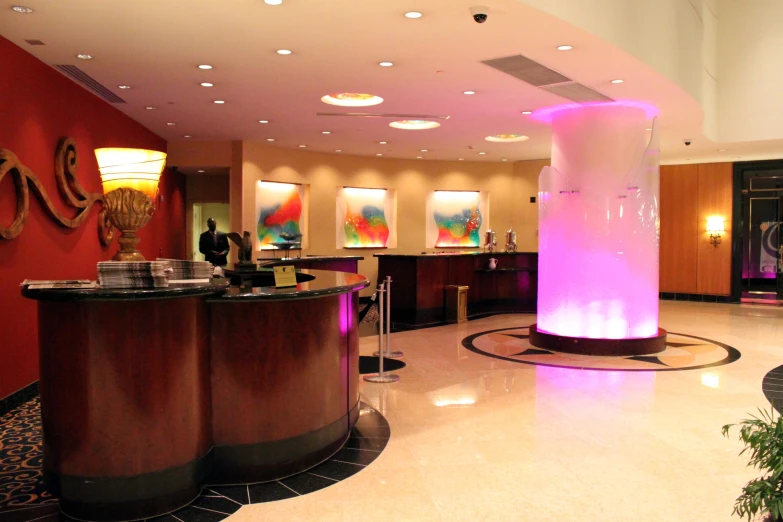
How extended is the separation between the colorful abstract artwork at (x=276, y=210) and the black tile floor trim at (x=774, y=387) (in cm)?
892

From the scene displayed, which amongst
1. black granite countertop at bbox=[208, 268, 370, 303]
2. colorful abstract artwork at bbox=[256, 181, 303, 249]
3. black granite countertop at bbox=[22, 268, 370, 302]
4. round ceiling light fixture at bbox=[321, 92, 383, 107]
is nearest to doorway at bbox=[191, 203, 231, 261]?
colorful abstract artwork at bbox=[256, 181, 303, 249]

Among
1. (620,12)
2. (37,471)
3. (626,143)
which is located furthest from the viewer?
(626,143)

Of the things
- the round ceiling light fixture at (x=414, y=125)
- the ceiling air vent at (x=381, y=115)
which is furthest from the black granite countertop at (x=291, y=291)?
the round ceiling light fixture at (x=414, y=125)

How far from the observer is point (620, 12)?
5863mm

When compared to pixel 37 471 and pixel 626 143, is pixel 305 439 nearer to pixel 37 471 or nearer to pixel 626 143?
pixel 37 471

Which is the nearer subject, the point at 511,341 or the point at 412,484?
the point at 412,484

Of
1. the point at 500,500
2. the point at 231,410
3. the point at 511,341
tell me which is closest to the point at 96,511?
the point at 231,410

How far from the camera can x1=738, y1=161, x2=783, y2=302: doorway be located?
1412cm

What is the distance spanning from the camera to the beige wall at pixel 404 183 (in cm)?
1341

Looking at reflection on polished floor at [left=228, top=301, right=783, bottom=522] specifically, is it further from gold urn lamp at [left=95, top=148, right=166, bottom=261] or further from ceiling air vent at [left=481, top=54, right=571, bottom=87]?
ceiling air vent at [left=481, top=54, right=571, bottom=87]

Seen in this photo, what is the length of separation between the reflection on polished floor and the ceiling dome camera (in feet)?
10.6

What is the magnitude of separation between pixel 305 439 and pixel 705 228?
13.3m

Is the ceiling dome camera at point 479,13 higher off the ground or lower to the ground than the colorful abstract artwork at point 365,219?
higher

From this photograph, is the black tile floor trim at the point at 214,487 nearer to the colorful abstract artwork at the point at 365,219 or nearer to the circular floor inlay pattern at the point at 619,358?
the circular floor inlay pattern at the point at 619,358
